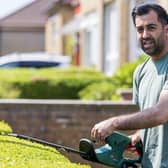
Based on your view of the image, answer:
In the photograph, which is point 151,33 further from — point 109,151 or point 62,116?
point 62,116

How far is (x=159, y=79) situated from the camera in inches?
186

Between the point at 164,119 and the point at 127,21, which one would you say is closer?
the point at 164,119

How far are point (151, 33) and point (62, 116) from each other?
616 centimetres

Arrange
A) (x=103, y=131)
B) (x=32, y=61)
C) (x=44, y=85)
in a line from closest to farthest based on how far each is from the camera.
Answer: (x=103, y=131)
(x=44, y=85)
(x=32, y=61)

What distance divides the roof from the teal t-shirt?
51.3 meters

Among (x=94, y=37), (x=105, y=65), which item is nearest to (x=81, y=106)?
(x=105, y=65)

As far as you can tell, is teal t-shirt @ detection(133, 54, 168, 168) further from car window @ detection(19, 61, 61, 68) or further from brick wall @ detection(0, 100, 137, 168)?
car window @ detection(19, 61, 61, 68)

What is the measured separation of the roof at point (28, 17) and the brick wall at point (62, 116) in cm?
4527

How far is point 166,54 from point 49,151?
0.98m

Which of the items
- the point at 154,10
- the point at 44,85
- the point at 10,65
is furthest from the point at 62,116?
the point at 10,65

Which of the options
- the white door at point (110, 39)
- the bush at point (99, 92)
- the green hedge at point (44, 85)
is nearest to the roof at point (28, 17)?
the white door at point (110, 39)

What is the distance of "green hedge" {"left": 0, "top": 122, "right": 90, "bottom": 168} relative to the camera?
415 centimetres

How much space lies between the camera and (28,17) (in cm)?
5894

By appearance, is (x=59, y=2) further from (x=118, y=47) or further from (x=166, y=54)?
(x=166, y=54)
